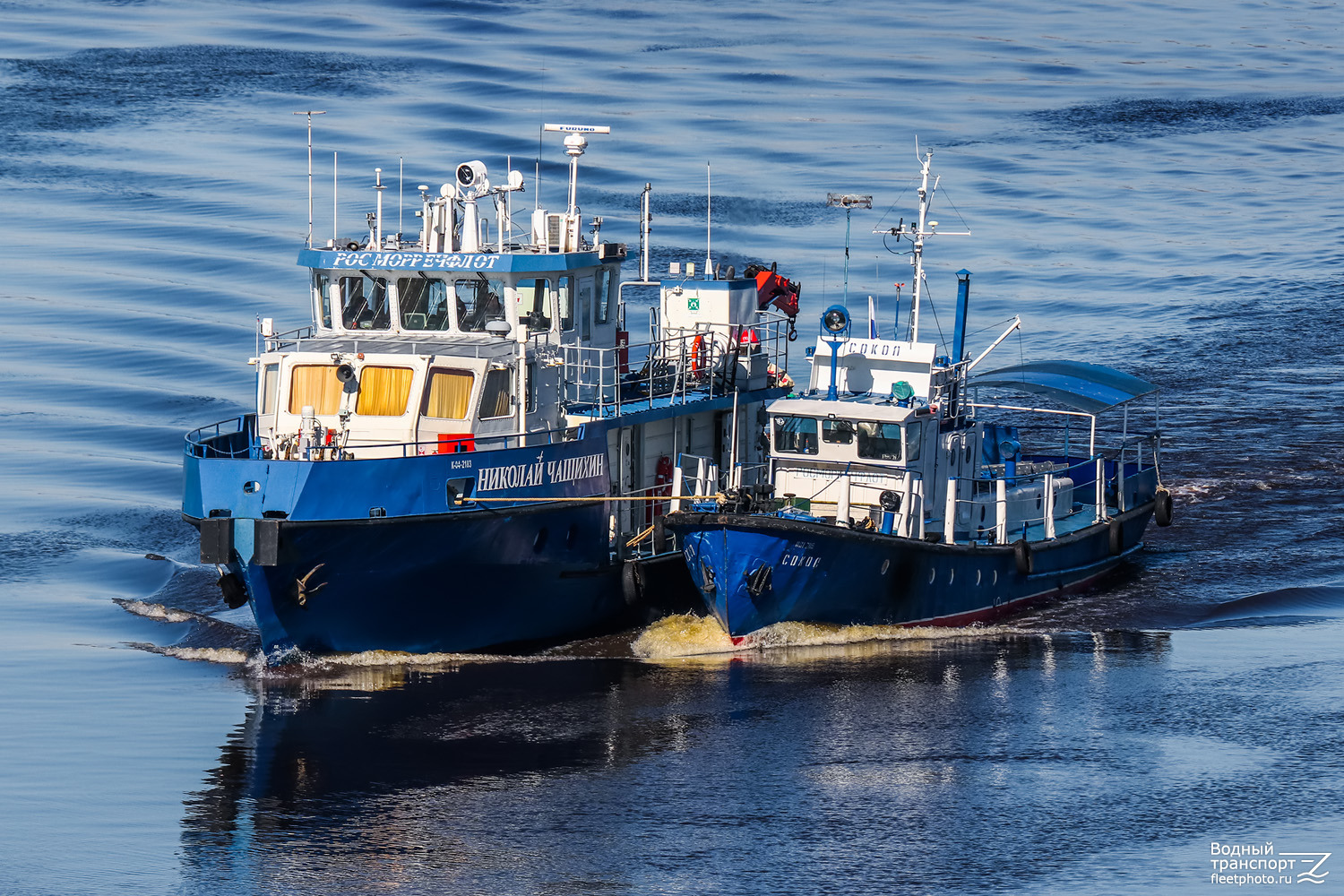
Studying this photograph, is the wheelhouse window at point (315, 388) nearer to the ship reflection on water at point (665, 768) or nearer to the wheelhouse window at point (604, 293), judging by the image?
the ship reflection on water at point (665, 768)

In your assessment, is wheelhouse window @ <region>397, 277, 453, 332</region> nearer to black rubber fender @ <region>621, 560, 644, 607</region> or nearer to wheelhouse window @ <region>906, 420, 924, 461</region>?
black rubber fender @ <region>621, 560, 644, 607</region>

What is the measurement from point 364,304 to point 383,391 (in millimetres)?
2032

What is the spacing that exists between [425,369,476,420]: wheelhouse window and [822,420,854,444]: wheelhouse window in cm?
532

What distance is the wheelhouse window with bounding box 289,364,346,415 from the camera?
23.3 m

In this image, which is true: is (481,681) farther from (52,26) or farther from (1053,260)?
(52,26)

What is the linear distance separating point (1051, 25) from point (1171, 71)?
12.2 meters

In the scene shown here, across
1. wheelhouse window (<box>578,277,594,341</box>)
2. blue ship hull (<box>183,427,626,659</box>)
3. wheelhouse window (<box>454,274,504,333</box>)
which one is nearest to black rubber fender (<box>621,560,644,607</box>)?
blue ship hull (<box>183,427,626,659</box>)

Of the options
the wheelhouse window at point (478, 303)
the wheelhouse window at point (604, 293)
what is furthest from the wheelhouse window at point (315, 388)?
the wheelhouse window at point (604, 293)

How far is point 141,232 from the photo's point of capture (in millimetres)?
47312

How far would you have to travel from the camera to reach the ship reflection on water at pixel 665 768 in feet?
54.0

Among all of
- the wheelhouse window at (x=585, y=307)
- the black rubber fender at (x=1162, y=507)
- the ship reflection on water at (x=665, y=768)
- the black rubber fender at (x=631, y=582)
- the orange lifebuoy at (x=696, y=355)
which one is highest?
the wheelhouse window at (x=585, y=307)

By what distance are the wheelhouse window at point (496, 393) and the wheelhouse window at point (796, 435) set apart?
4.17 meters

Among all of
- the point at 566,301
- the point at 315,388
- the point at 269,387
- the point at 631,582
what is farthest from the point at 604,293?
the point at 269,387

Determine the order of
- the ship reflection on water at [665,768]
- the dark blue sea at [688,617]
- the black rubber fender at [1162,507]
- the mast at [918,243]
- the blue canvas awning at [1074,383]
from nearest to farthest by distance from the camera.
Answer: the ship reflection on water at [665,768], the dark blue sea at [688,617], the mast at [918,243], the blue canvas awning at [1074,383], the black rubber fender at [1162,507]
